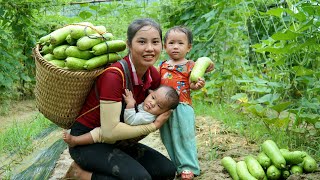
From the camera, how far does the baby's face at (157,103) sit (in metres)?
3.24

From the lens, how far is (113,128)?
3064 millimetres

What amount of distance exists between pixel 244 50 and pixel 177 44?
3424 millimetres

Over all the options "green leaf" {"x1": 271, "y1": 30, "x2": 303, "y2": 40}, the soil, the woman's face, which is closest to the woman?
the woman's face

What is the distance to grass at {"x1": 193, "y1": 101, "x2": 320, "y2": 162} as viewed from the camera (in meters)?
4.33

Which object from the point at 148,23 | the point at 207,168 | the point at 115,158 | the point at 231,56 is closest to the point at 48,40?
the point at 148,23

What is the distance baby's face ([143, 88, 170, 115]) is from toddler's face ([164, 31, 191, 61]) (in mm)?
450

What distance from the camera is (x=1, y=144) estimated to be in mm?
5453

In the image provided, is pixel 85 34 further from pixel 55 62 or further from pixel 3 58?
pixel 3 58

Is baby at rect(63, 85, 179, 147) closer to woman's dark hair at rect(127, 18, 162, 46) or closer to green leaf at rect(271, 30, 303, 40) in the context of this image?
woman's dark hair at rect(127, 18, 162, 46)

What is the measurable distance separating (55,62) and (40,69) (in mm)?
128

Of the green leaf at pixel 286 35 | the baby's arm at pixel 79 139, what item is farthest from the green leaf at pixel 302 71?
the baby's arm at pixel 79 139

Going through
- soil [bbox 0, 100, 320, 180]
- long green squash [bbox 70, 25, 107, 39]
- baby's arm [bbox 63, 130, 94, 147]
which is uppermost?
long green squash [bbox 70, 25, 107, 39]

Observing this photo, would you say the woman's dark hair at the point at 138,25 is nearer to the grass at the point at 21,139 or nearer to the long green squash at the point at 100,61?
the long green squash at the point at 100,61

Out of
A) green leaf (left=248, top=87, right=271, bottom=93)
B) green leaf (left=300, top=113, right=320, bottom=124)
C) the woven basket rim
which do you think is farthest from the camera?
green leaf (left=248, top=87, right=271, bottom=93)
